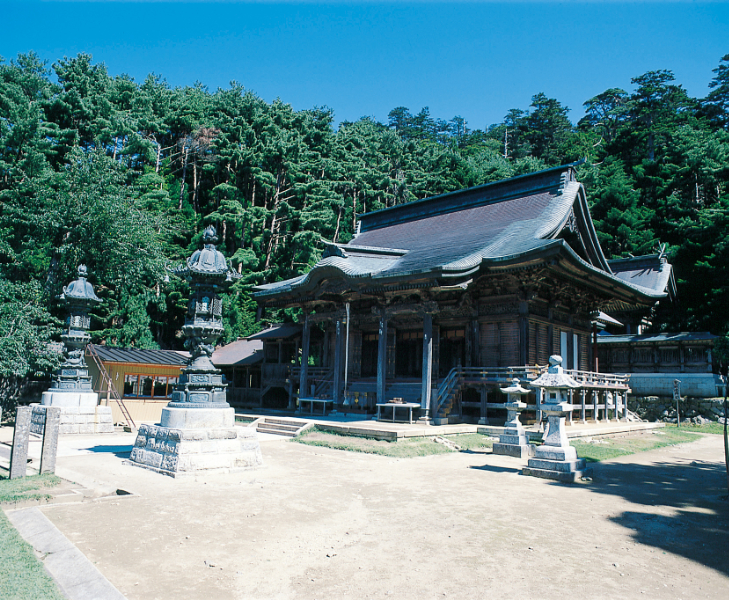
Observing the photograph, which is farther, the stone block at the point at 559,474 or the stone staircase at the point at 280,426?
the stone staircase at the point at 280,426

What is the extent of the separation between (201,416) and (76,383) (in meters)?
8.95

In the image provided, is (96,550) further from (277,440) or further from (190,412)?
(277,440)

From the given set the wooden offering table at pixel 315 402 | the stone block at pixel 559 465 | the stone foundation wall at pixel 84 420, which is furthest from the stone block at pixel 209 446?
the wooden offering table at pixel 315 402

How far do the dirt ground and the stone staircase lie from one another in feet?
19.7

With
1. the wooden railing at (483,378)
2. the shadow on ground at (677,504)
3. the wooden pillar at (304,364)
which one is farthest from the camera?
the wooden pillar at (304,364)

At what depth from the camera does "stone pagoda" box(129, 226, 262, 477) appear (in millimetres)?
9047

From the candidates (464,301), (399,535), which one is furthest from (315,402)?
(399,535)

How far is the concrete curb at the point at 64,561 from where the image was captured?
3.90 meters

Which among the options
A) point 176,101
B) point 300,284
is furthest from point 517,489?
point 176,101

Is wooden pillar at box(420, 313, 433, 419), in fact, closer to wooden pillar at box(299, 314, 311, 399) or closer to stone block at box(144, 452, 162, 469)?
wooden pillar at box(299, 314, 311, 399)

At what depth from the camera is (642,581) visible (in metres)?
4.46

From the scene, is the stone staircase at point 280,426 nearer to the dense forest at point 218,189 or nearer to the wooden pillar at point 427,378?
the wooden pillar at point 427,378

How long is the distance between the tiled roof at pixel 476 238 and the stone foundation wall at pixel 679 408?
19.6 ft

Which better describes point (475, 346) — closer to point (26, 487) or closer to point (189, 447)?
point (189, 447)
